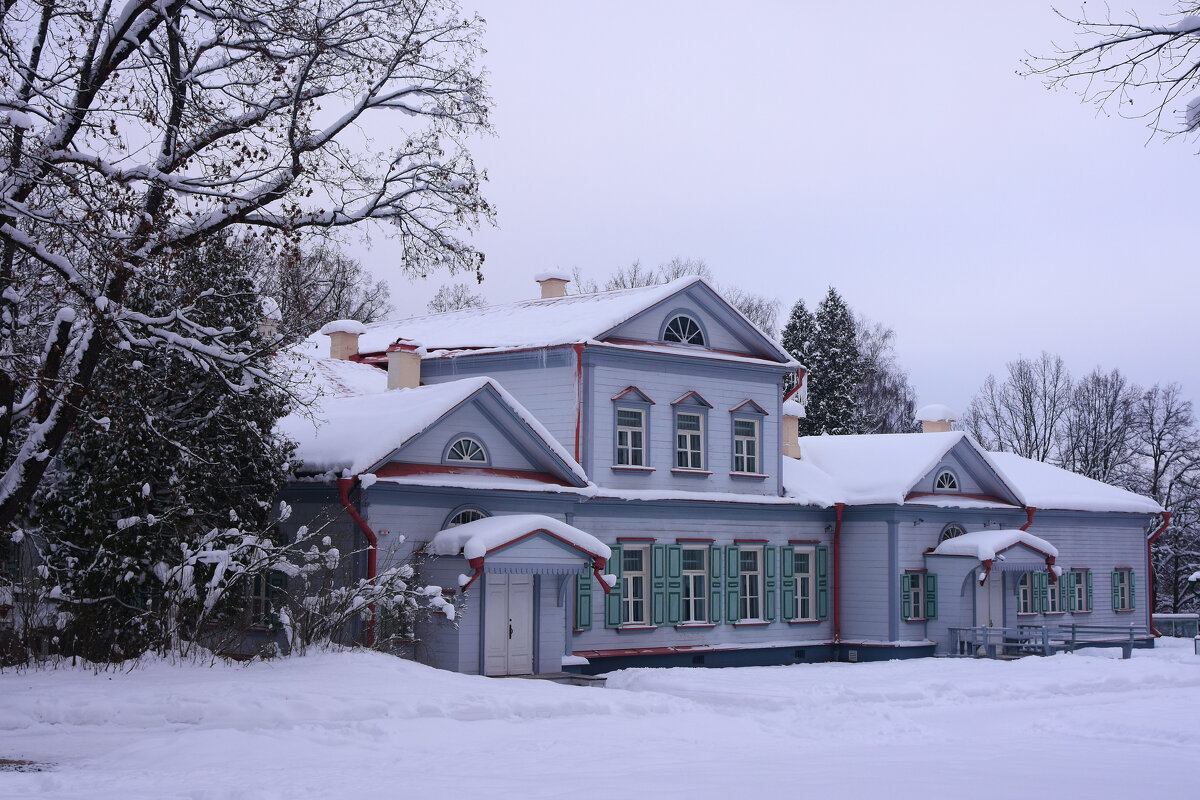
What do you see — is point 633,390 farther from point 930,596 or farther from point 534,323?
point 930,596

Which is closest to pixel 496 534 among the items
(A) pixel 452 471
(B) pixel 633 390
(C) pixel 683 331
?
(A) pixel 452 471

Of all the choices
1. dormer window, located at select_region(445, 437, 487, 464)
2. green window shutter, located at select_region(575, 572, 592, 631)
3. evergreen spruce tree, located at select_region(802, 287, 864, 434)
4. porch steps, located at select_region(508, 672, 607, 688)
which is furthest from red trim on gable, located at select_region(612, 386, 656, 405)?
evergreen spruce tree, located at select_region(802, 287, 864, 434)

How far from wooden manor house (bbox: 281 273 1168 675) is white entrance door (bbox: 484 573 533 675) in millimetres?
39

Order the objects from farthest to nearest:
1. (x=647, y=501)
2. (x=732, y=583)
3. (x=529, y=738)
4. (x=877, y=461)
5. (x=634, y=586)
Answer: (x=877, y=461)
(x=732, y=583)
(x=634, y=586)
(x=647, y=501)
(x=529, y=738)

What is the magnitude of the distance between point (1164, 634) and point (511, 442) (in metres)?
26.1

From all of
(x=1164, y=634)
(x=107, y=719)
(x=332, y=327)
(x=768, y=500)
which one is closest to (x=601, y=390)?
(x=768, y=500)

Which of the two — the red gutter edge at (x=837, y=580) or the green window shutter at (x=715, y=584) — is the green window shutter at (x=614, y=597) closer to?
the green window shutter at (x=715, y=584)

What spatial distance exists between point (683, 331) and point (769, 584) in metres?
5.75

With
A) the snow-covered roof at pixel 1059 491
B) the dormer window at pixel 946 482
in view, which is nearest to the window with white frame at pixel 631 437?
the dormer window at pixel 946 482

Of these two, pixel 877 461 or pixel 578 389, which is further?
pixel 877 461

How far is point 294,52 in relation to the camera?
1592cm

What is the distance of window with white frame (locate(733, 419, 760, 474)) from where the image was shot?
1125 inches

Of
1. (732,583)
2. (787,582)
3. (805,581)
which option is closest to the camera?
(732,583)

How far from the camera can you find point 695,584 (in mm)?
27375
